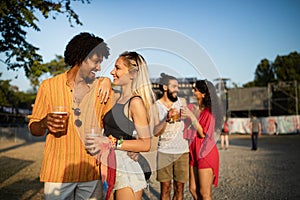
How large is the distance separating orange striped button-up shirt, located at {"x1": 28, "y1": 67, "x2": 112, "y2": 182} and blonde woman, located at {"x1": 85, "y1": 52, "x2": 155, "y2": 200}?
210 mm

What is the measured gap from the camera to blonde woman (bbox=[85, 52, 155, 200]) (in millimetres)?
2236

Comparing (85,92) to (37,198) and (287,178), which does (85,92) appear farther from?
(287,178)

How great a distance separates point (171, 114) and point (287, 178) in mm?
4845

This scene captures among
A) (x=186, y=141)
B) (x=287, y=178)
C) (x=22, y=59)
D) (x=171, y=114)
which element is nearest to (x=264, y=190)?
(x=287, y=178)

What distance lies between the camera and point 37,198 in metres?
5.72

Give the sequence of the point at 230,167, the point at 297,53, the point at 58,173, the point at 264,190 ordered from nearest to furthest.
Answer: the point at 58,173
the point at 264,190
the point at 230,167
the point at 297,53

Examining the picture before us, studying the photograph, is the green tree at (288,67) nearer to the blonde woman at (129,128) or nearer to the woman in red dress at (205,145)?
the woman in red dress at (205,145)

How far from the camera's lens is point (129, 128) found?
7.55ft

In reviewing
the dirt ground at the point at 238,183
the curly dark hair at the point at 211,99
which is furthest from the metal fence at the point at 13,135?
the curly dark hair at the point at 211,99

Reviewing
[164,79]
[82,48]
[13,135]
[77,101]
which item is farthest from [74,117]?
[13,135]

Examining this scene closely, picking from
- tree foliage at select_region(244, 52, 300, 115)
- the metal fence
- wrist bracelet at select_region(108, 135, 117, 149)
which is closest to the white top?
wrist bracelet at select_region(108, 135, 117, 149)

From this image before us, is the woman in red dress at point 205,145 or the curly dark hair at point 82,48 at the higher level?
the curly dark hair at point 82,48

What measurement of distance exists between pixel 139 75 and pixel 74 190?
1.07 m

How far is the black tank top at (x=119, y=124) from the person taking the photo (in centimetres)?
230
